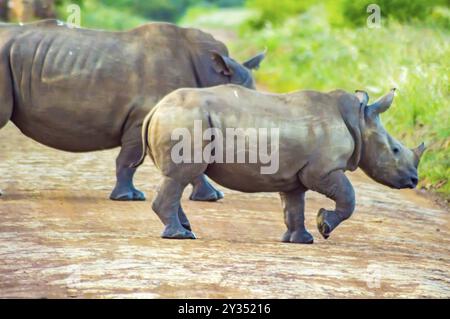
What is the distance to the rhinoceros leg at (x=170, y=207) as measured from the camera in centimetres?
921

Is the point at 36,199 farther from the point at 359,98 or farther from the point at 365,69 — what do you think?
the point at 365,69

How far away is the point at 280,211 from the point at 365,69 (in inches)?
305

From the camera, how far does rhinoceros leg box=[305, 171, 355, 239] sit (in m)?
9.33

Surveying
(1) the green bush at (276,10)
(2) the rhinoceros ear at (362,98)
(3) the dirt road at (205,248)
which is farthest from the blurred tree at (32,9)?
→ (2) the rhinoceros ear at (362,98)

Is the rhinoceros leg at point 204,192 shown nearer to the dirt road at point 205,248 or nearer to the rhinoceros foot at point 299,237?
the dirt road at point 205,248

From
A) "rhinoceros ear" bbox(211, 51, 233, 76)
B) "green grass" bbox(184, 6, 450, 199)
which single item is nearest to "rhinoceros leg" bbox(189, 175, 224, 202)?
"rhinoceros ear" bbox(211, 51, 233, 76)

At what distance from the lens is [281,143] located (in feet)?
30.5

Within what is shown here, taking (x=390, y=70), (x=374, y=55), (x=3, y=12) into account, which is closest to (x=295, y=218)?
(x=390, y=70)

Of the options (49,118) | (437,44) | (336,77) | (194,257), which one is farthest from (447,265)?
(336,77)

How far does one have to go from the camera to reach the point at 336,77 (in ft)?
65.6

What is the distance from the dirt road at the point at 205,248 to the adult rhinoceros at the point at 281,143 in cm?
28

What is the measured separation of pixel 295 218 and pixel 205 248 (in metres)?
0.96

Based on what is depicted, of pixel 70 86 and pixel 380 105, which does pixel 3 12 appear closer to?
pixel 70 86

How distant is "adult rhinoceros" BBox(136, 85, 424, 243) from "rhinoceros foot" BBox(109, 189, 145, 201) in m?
1.91
